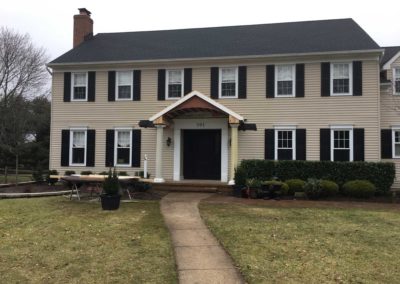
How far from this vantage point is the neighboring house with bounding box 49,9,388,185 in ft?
55.7

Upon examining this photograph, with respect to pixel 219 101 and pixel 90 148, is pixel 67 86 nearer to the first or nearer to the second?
pixel 90 148

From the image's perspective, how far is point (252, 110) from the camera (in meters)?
18.0

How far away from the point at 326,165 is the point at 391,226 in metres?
6.26

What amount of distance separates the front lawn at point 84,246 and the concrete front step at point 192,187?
4.66 meters

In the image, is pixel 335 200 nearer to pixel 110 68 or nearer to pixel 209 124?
pixel 209 124

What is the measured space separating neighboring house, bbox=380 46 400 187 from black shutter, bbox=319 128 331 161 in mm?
2388

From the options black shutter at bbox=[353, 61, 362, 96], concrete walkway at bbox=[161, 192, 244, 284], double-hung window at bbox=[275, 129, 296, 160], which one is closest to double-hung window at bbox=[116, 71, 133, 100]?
double-hung window at bbox=[275, 129, 296, 160]

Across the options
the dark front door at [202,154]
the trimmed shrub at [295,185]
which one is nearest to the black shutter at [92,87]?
the dark front door at [202,154]

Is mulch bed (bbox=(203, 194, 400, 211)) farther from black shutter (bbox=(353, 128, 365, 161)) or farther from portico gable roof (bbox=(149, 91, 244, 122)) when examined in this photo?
portico gable roof (bbox=(149, 91, 244, 122))

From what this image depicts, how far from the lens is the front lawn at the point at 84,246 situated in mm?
5992

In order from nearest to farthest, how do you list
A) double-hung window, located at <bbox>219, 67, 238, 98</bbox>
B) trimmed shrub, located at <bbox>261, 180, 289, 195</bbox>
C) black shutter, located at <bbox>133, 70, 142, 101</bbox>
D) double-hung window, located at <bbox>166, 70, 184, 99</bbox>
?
trimmed shrub, located at <bbox>261, 180, 289, 195</bbox> < double-hung window, located at <bbox>219, 67, 238, 98</bbox> < double-hung window, located at <bbox>166, 70, 184, 99</bbox> < black shutter, located at <bbox>133, 70, 142, 101</bbox>

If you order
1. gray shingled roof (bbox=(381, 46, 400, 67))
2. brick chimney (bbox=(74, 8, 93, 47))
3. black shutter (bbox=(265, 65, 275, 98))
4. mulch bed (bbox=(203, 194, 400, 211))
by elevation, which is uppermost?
brick chimney (bbox=(74, 8, 93, 47))

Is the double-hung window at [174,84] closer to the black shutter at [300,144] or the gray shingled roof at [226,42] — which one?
the gray shingled roof at [226,42]

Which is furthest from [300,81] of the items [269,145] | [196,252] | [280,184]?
[196,252]
